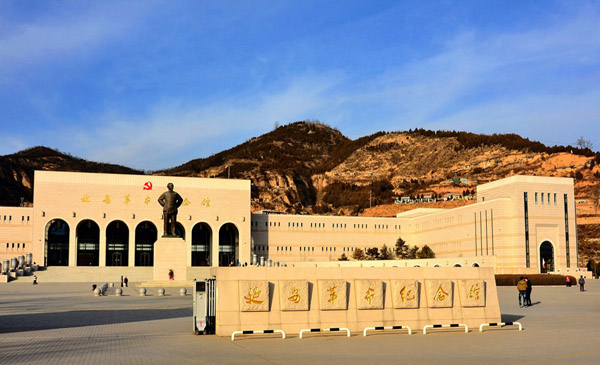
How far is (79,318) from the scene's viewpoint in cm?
2622

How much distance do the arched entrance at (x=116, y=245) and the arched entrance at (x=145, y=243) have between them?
1.56m

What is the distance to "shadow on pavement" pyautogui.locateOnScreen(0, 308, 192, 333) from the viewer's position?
23016 millimetres

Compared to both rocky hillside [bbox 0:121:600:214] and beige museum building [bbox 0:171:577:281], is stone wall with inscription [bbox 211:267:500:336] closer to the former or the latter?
beige museum building [bbox 0:171:577:281]

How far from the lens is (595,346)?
1703 centimetres

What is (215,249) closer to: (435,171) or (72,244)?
(72,244)

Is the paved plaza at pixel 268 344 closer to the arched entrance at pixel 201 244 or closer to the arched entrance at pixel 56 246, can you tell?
the arched entrance at pixel 56 246

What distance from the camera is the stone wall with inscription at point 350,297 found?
778 inches

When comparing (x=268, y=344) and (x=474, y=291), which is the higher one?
(x=474, y=291)

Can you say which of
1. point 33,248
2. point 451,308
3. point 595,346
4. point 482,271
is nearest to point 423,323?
point 451,308

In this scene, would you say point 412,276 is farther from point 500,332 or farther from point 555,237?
point 555,237

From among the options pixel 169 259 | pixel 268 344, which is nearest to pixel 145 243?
pixel 169 259

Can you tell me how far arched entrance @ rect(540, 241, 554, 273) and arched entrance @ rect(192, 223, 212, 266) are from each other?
151 feet

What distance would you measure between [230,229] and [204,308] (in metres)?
79.8

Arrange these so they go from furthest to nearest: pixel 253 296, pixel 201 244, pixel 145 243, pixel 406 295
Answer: pixel 201 244 < pixel 145 243 < pixel 406 295 < pixel 253 296
